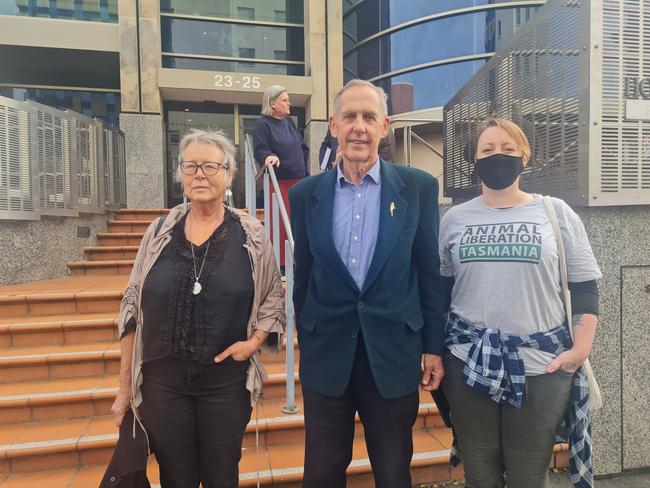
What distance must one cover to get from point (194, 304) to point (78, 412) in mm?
2003

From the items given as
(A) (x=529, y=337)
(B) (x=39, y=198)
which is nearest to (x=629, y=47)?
(A) (x=529, y=337)

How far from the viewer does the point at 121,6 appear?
8453 millimetres

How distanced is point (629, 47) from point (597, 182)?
2.59 feet

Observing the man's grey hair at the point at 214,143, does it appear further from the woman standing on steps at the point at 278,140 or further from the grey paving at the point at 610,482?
the grey paving at the point at 610,482

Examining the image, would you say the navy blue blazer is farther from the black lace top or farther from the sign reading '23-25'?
the sign reading '23-25'

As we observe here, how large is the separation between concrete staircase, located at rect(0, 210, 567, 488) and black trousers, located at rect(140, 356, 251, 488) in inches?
19.9

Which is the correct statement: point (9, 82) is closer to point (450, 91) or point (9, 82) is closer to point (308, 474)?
point (450, 91)

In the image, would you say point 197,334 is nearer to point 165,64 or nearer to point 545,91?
point 545,91

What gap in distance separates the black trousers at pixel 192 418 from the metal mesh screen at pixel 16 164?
12.7 feet

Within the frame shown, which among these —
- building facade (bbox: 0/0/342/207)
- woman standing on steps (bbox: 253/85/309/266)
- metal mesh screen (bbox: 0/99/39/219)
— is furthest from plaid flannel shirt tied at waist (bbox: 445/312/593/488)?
building facade (bbox: 0/0/342/207)

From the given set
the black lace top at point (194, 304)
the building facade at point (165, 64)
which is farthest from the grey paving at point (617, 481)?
the building facade at point (165, 64)

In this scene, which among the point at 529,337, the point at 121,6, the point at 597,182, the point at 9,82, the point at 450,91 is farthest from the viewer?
the point at 450,91

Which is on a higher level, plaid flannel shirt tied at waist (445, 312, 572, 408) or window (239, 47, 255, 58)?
window (239, 47, 255, 58)

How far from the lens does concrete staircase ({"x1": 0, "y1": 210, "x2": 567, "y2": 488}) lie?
278 centimetres
